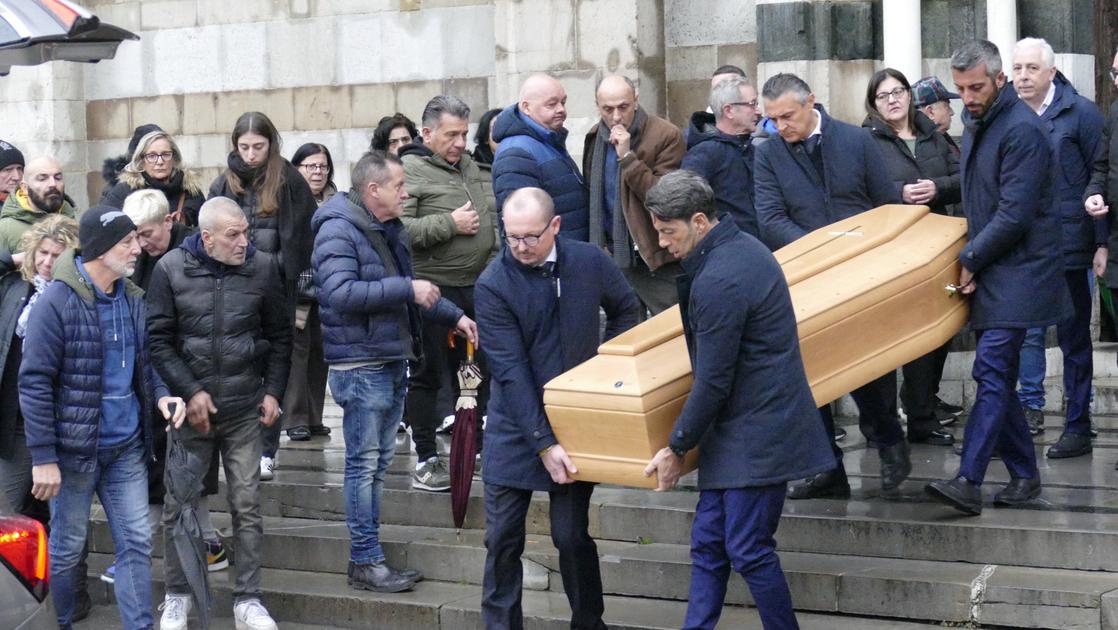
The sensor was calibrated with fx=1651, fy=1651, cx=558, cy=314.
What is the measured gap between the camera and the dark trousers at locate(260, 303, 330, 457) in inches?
377

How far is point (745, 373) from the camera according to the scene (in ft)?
18.1

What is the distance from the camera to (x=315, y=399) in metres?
9.86

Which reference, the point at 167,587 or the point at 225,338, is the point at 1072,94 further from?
the point at 167,587

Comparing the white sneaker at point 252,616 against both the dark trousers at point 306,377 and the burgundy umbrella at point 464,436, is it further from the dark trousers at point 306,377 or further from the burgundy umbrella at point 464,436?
the dark trousers at point 306,377

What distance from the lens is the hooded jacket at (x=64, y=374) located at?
21.1 feet

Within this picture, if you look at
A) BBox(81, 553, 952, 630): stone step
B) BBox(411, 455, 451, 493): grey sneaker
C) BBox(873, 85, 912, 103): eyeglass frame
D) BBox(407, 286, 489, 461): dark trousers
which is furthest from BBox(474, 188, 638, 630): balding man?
BBox(873, 85, 912, 103): eyeglass frame

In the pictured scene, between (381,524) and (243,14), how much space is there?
19.1 ft

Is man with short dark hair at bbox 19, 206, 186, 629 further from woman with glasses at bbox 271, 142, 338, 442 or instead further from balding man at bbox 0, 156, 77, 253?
woman with glasses at bbox 271, 142, 338, 442

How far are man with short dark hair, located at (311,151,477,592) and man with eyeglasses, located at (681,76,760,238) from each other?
4.59 feet

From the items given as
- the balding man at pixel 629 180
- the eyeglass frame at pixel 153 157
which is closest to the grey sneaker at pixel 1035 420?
the balding man at pixel 629 180

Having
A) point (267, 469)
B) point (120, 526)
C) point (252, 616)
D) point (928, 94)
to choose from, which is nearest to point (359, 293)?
point (120, 526)

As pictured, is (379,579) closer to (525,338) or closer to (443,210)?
(525,338)

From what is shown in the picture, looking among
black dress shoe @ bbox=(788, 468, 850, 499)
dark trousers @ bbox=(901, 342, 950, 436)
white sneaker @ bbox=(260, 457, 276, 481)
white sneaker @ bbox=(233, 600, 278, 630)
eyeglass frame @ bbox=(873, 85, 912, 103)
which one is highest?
eyeglass frame @ bbox=(873, 85, 912, 103)

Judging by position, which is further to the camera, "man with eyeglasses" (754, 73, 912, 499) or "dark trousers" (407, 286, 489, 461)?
"dark trousers" (407, 286, 489, 461)
